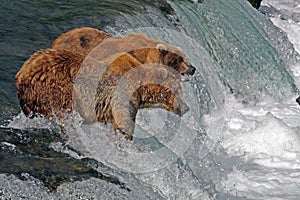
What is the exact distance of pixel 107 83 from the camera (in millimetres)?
4805

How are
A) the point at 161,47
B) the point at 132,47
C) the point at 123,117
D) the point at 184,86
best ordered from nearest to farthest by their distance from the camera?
the point at 123,117, the point at 161,47, the point at 132,47, the point at 184,86

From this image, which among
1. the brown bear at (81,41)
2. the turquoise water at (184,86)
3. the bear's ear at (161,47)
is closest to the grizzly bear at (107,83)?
the bear's ear at (161,47)

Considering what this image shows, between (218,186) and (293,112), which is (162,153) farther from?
(293,112)

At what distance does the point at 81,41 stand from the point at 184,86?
Answer: 205 cm

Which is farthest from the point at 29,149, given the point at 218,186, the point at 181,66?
the point at 218,186

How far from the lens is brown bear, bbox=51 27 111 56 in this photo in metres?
5.61

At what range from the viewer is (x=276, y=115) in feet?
29.1

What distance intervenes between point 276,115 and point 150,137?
3.73 meters

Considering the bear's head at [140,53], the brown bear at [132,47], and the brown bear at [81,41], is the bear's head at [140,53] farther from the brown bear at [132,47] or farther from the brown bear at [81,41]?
the brown bear at [81,41]

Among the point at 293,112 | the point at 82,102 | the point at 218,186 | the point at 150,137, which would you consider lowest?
the point at 293,112

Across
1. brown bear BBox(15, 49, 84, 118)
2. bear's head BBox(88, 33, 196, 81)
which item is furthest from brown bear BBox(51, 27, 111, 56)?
brown bear BBox(15, 49, 84, 118)

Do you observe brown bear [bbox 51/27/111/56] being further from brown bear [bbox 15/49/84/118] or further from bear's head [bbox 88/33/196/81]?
brown bear [bbox 15/49/84/118]

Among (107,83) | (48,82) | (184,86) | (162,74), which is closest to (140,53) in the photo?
(162,74)

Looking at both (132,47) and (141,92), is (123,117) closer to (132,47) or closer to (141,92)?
(141,92)
